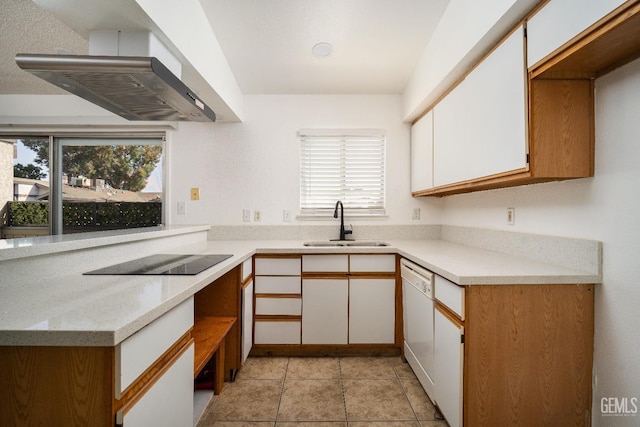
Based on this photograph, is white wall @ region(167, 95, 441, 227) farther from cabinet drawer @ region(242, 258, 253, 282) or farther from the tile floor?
the tile floor

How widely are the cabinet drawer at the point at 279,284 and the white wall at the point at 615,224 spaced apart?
1758 mm

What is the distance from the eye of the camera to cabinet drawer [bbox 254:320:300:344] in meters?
2.29

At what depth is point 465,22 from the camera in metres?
1.62

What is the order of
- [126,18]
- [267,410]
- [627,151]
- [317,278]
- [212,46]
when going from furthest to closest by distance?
[317,278], [212,46], [267,410], [126,18], [627,151]

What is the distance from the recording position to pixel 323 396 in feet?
6.01

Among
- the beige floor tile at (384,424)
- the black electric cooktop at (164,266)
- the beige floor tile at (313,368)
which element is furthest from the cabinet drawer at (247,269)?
the beige floor tile at (384,424)

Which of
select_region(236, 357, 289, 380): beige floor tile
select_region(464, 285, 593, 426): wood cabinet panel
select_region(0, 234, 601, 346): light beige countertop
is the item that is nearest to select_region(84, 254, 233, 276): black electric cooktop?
select_region(0, 234, 601, 346): light beige countertop

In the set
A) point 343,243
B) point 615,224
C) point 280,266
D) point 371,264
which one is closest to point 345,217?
point 343,243

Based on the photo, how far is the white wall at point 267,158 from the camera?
289 cm

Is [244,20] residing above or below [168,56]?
above

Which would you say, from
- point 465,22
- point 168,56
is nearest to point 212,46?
point 168,56

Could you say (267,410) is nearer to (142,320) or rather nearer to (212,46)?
(142,320)

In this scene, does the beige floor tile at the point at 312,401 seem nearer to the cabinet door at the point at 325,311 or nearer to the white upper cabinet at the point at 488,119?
the cabinet door at the point at 325,311

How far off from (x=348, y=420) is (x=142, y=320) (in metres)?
1.37
